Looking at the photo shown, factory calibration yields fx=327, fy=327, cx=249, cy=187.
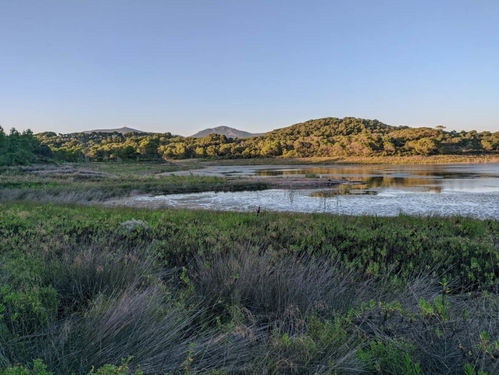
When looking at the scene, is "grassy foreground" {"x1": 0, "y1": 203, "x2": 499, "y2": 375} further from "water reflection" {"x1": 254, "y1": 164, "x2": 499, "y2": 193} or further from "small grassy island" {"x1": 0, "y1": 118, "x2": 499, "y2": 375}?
"water reflection" {"x1": 254, "y1": 164, "x2": 499, "y2": 193}

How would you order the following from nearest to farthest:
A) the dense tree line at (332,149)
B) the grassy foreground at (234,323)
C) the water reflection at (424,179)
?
the grassy foreground at (234,323) → the water reflection at (424,179) → the dense tree line at (332,149)

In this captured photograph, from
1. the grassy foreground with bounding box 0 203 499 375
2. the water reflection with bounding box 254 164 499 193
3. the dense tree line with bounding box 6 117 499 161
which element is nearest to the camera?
the grassy foreground with bounding box 0 203 499 375

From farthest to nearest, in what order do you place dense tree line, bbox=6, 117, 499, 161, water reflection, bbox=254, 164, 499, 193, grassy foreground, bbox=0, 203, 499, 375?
1. dense tree line, bbox=6, 117, 499, 161
2. water reflection, bbox=254, 164, 499, 193
3. grassy foreground, bbox=0, 203, 499, 375

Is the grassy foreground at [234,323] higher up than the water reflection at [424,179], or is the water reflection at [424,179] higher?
the grassy foreground at [234,323]

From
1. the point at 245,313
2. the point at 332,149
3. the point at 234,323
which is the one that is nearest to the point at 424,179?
the point at 245,313

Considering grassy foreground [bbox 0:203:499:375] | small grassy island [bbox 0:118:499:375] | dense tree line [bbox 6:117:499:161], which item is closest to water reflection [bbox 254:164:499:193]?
small grassy island [bbox 0:118:499:375]

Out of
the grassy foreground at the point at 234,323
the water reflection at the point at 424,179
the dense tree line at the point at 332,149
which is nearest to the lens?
the grassy foreground at the point at 234,323

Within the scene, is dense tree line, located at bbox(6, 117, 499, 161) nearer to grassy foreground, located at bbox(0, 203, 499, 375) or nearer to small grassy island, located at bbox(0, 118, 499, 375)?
small grassy island, located at bbox(0, 118, 499, 375)

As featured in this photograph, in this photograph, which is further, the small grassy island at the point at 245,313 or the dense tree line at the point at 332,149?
the dense tree line at the point at 332,149

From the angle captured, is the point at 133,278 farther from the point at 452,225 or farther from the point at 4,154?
the point at 4,154

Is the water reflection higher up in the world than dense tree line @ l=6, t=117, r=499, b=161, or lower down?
lower down

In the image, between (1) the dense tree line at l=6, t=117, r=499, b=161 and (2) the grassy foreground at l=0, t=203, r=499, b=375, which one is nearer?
(2) the grassy foreground at l=0, t=203, r=499, b=375

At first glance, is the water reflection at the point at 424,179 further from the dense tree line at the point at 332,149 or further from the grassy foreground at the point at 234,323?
the dense tree line at the point at 332,149

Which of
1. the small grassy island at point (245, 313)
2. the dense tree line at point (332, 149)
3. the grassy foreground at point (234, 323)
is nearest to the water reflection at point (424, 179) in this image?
the small grassy island at point (245, 313)
